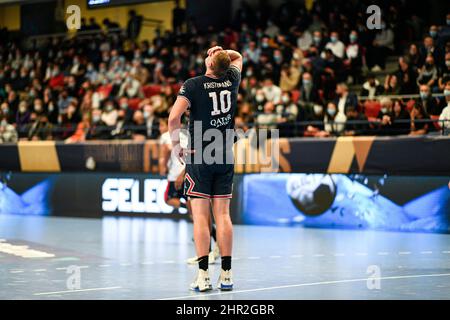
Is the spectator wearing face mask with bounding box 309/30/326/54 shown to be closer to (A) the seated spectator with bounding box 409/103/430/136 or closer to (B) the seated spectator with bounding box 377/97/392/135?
(B) the seated spectator with bounding box 377/97/392/135

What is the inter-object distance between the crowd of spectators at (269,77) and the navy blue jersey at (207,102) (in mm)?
7953

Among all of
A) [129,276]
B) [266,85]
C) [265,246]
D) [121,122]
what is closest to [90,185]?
[121,122]

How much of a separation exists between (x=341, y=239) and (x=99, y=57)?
579 inches

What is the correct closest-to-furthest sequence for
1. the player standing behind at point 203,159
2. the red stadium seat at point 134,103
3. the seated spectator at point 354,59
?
the player standing behind at point 203,159 → the seated spectator at point 354,59 → the red stadium seat at point 134,103

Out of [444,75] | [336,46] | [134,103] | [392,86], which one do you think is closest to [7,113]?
[134,103]

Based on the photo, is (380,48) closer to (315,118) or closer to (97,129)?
(315,118)

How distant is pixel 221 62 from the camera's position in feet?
27.8

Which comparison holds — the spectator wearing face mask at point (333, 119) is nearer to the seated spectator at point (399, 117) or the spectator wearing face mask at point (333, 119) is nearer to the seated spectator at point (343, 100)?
the seated spectator at point (343, 100)

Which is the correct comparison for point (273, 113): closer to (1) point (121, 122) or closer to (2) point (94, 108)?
(1) point (121, 122)

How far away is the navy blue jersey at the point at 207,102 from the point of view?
8516 mm

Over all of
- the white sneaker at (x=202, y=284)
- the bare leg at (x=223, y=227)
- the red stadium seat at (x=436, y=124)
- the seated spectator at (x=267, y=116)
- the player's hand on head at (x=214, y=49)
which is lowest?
the white sneaker at (x=202, y=284)

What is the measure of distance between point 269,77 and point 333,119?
126 inches

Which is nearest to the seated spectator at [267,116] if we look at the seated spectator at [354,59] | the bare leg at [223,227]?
the seated spectator at [354,59]

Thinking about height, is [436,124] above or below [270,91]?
below
